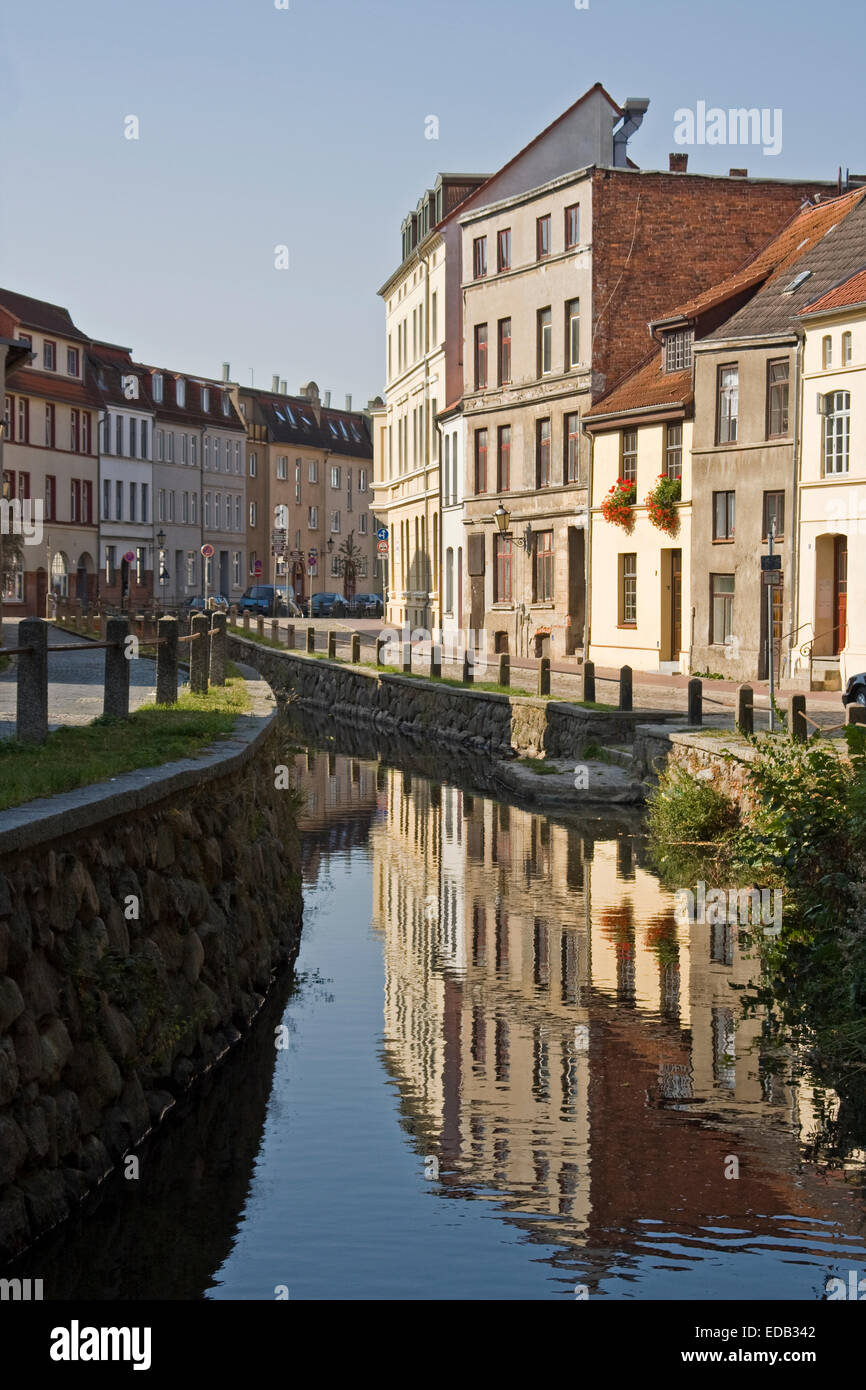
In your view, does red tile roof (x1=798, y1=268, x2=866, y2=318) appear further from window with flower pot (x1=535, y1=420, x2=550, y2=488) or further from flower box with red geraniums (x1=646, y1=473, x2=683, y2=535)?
window with flower pot (x1=535, y1=420, x2=550, y2=488)

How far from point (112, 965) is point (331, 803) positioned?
1653 cm

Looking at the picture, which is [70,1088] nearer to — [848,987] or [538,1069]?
[538,1069]

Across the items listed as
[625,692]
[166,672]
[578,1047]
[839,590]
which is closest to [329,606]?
[839,590]

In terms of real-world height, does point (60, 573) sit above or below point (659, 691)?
above

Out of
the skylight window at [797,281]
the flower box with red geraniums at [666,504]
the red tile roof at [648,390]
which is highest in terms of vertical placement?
the skylight window at [797,281]

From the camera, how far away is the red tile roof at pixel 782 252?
3906 cm

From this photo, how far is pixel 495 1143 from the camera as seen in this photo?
10023 mm

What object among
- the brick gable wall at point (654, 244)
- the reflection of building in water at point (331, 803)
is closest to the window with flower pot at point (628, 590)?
the brick gable wall at point (654, 244)

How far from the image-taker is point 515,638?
48969mm

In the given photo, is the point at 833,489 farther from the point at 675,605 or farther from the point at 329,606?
the point at 329,606

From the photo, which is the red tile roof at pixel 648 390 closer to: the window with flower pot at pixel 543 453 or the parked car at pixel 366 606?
the window with flower pot at pixel 543 453

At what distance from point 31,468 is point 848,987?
62.4 meters

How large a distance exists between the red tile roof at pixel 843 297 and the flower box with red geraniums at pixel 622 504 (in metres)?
8.02

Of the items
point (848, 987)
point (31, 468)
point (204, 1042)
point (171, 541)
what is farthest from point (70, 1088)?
point (171, 541)
